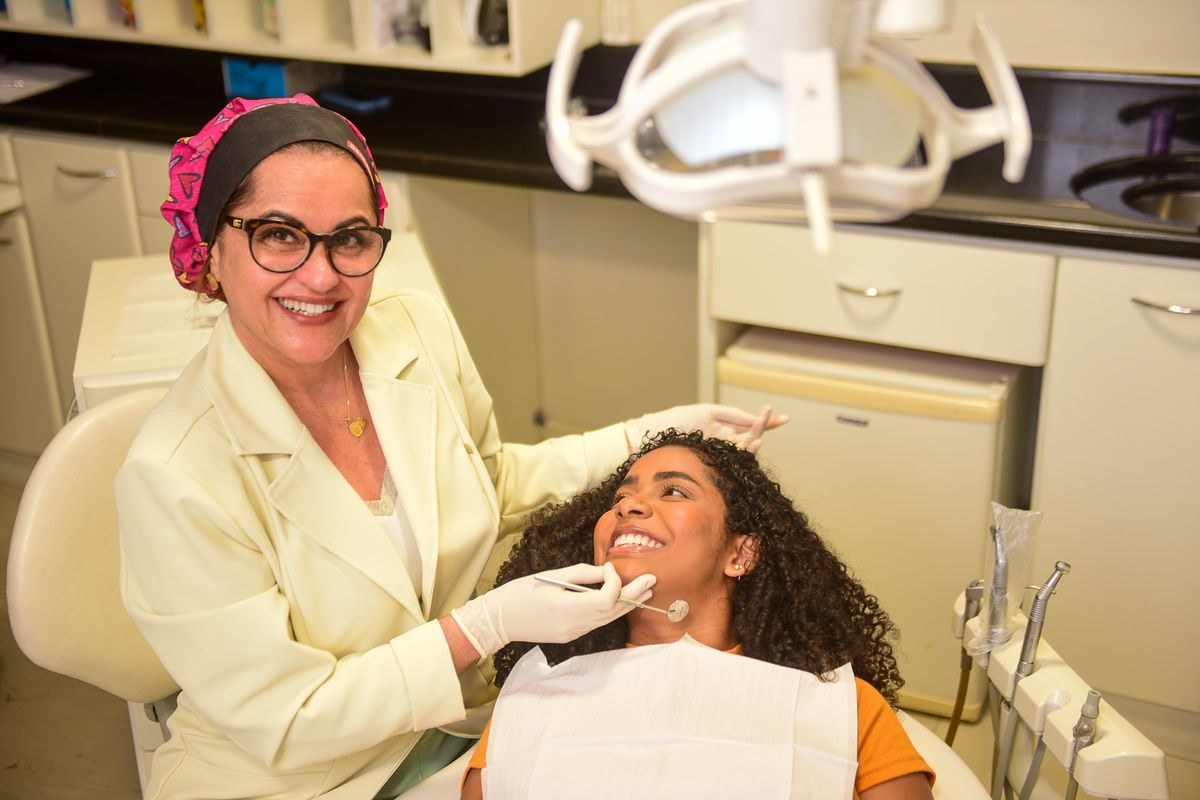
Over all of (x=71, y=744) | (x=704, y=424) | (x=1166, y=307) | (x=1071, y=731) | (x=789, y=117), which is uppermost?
(x=789, y=117)

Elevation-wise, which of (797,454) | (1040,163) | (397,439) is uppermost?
(1040,163)

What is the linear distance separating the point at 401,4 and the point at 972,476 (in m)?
1.55

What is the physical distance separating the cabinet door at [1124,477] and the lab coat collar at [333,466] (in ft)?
3.70

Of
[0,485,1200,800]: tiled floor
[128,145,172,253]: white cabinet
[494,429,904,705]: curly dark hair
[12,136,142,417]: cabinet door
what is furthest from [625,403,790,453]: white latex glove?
[12,136,142,417]: cabinet door

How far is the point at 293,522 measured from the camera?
149cm

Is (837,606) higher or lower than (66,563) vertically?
lower

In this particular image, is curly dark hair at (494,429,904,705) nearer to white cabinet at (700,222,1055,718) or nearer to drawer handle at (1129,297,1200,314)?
white cabinet at (700,222,1055,718)

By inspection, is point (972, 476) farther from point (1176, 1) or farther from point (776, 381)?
point (1176, 1)

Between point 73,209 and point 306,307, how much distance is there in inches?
66.5

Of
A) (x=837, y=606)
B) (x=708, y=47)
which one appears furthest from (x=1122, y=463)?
(x=708, y=47)

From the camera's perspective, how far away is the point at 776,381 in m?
2.32

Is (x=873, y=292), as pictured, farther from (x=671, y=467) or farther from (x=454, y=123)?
(x=454, y=123)

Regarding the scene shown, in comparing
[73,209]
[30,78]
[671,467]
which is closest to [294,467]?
[671,467]

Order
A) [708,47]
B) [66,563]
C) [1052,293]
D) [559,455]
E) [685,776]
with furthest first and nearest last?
[1052,293]
[559,455]
[66,563]
[685,776]
[708,47]
